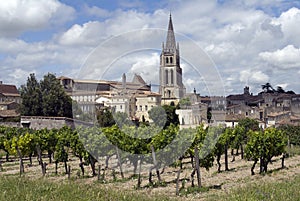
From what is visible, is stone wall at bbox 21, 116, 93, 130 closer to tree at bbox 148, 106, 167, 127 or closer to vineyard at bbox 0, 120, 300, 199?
tree at bbox 148, 106, 167, 127

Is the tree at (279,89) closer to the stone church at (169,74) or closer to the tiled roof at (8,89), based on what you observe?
the tiled roof at (8,89)

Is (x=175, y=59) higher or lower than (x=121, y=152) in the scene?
higher

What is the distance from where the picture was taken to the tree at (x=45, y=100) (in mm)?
52344

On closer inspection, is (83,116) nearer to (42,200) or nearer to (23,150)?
(23,150)

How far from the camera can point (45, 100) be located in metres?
52.6

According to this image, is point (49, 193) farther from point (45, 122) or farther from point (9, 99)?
point (9, 99)

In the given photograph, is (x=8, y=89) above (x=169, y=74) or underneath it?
above

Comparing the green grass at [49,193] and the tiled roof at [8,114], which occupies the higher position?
the tiled roof at [8,114]

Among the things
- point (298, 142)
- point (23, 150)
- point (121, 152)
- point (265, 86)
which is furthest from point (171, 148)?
point (265, 86)

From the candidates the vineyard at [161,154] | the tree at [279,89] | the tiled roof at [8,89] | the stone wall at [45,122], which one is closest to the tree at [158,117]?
the vineyard at [161,154]

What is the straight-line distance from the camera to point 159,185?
48.1ft

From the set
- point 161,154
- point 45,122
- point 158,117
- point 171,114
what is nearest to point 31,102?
point 45,122

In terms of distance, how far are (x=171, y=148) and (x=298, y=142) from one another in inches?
804

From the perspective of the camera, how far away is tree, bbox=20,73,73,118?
5234 centimetres
